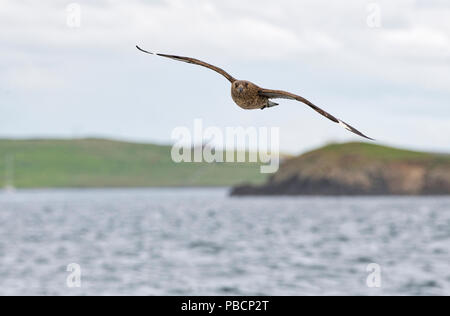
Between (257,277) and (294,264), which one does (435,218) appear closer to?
(294,264)

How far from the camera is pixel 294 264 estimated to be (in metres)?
77.4

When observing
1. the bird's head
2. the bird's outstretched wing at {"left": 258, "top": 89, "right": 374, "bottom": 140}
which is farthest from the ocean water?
the bird's outstretched wing at {"left": 258, "top": 89, "right": 374, "bottom": 140}

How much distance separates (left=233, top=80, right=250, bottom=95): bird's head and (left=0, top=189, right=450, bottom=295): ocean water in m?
45.3

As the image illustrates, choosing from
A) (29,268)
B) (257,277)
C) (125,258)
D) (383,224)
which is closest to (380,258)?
(257,277)

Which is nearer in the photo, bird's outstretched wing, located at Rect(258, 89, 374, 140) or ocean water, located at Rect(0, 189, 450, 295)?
bird's outstretched wing, located at Rect(258, 89, 374, 140)

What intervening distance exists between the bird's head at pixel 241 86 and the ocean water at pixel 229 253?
149 feet

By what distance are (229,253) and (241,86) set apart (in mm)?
77870

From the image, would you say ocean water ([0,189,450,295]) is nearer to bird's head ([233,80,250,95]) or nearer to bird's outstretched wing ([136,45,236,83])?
bird's outstretched wing ([136,45,236,83])

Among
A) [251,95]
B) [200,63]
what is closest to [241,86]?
[251,95]

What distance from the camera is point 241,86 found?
11.6 metres

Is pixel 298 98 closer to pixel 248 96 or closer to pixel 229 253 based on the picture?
pixel 248 96

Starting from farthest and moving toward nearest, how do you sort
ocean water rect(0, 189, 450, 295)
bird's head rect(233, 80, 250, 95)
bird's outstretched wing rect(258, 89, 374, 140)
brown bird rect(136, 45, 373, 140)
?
ocean water rect(0, 189, 450, 295) → bird's head rect(233, 80, 250, 95) → brown bird rect(136, 45, 373, 140) → bird's outstretched wing rect(258, 89, 374, 140)

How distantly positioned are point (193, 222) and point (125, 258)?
5820 centimetres

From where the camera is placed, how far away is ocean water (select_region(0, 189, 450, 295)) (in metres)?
61.1
